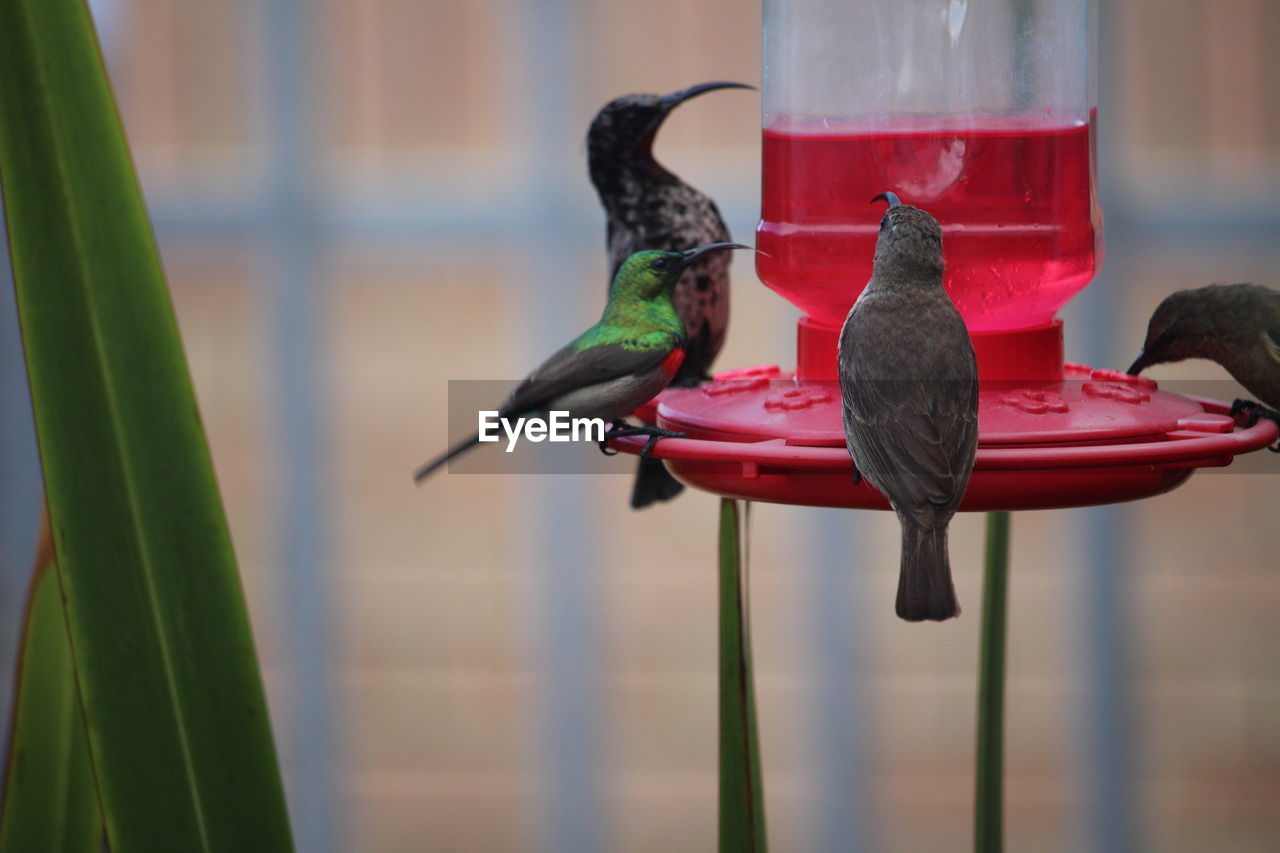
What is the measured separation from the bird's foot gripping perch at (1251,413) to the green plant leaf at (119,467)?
860 mm

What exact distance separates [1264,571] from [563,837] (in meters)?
1.77

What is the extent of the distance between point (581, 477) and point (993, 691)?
1873 millimetres

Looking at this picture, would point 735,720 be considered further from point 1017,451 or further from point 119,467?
point 119,467

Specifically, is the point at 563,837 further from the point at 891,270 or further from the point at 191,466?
the point at 191,466

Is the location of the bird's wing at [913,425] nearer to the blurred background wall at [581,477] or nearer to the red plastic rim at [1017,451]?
the red plastic rim at [1017,451]

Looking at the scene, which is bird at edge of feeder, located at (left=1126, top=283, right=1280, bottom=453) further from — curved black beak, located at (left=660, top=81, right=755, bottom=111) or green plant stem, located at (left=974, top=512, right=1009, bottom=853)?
curved black beak, located at (left=660, top=81, right=755, bottom=111)

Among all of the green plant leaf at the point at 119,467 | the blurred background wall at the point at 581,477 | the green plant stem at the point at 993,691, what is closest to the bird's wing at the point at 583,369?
the green plant stem at the point at 993,691

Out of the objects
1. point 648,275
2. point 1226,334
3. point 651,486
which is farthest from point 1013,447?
point 651,486

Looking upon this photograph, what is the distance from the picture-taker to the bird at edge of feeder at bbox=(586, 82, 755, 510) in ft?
5.67

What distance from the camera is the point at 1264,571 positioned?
3.36m

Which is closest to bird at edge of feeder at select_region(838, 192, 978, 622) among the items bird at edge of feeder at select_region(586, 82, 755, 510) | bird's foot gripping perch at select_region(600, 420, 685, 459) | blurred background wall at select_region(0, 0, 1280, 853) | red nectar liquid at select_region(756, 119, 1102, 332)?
bird's foot gripping perch at select_region(600, 420, 685, 459)

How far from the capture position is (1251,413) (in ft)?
4.08

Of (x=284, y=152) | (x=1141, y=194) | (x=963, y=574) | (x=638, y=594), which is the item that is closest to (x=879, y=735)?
(x=963, y=574)

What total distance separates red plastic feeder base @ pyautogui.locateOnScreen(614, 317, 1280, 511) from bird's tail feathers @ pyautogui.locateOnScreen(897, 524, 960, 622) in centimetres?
4
